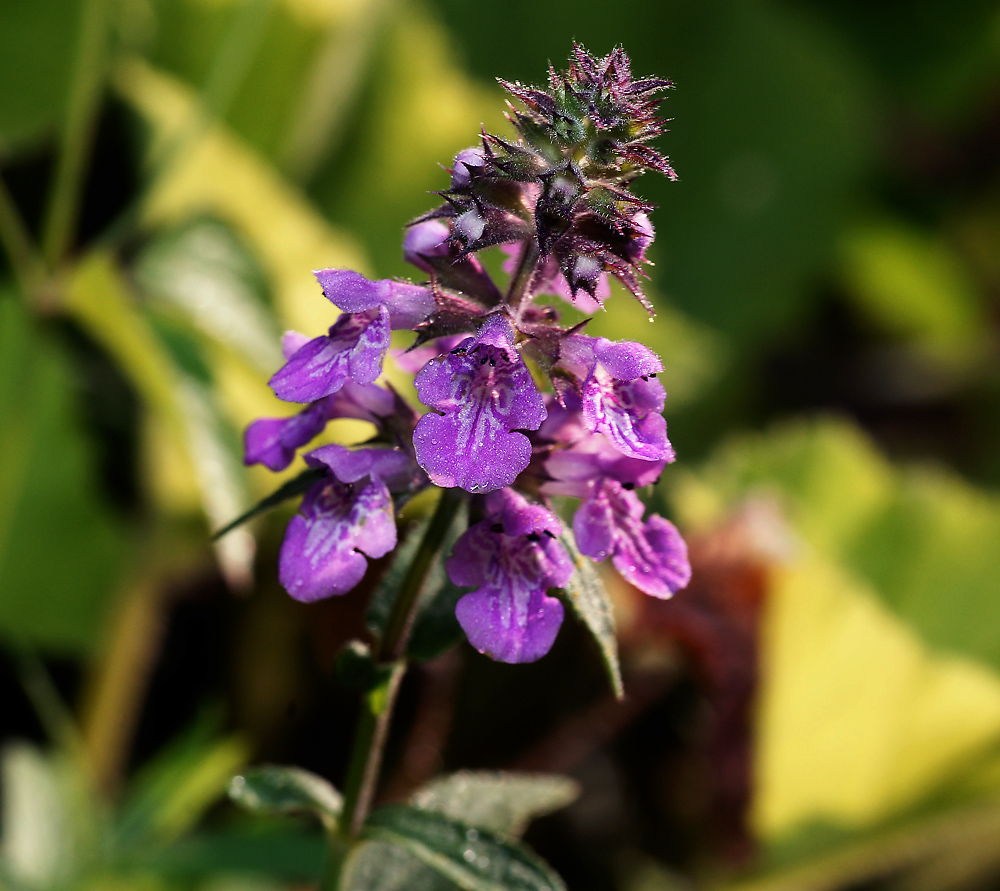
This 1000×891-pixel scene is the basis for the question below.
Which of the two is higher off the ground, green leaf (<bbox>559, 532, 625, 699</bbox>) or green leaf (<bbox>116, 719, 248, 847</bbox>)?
green leaf (<bbox>559, 532, 625, 699</bbox>)

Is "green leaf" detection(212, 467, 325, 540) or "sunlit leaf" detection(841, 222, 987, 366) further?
"sunlit leaf" detection(841, 222, 987, 366)

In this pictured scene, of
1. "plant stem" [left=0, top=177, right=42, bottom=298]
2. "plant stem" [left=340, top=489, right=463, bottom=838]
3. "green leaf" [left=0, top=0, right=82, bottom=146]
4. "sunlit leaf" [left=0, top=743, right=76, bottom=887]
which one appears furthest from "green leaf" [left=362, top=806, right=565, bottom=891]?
"green leaf" [left=0, top=0, right=82, bottom=146]

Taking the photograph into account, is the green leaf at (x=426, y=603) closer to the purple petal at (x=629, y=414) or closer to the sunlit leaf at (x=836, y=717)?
the purple petal at (x=629, y=414)

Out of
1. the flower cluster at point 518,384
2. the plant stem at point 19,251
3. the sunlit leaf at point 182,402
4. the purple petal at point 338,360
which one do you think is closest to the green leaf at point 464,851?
the flower cluster at point 518,384

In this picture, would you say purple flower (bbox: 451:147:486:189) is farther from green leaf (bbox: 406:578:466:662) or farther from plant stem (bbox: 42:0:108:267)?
plant stem (bbox: 42:0:108:267)

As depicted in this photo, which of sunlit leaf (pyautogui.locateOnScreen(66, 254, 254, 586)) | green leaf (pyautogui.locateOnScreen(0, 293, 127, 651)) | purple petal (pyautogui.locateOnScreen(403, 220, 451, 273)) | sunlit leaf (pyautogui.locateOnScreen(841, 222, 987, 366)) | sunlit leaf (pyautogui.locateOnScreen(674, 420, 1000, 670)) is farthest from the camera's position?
sunlit leaf (pyautogui.locateOnScreen(841, 222, 987, 366))

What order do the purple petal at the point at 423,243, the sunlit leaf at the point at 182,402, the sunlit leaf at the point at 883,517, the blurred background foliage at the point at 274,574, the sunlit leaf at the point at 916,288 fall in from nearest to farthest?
the purple petal at the point at 423,243
the sunlit leaf at the point at 182,402
the blurred background foliage at the point at 274,574
the sunlit leaf at the point at 883,517
the sunlit leaf at the point at 916,288

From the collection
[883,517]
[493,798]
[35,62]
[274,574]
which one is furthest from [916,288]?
[493,798]
